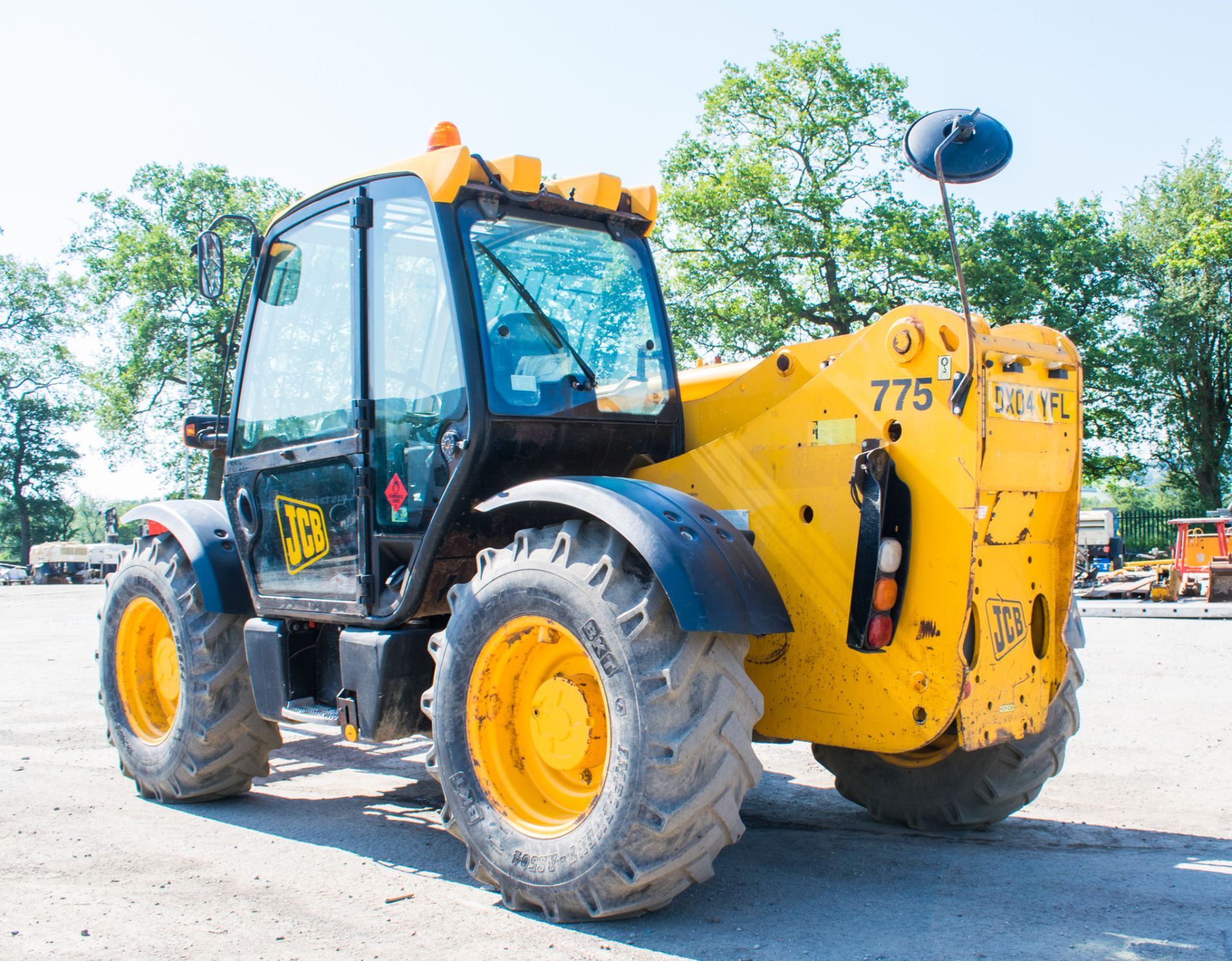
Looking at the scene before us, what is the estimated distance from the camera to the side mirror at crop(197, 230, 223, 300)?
196 inches

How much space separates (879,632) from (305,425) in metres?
2.78

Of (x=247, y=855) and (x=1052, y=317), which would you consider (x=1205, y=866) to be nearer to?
(x=247, y=855)

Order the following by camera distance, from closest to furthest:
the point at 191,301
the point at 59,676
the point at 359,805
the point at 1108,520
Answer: the point at 359,805, the point at 59,676, the point at 1108,520, the point at 191,301

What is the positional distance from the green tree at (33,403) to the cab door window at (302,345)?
5326 centimetres

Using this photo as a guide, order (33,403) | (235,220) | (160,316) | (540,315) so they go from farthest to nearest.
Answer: (33,403)
(160,316)
(235,220)
(540,315)

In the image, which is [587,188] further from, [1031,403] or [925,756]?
[925,756]

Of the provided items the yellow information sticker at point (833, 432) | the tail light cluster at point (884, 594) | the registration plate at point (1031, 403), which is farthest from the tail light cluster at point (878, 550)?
the registration plate at point (1031, 403)

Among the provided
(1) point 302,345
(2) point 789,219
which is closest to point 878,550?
(1) point 302,345

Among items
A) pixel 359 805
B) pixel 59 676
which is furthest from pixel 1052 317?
pixel 359 805

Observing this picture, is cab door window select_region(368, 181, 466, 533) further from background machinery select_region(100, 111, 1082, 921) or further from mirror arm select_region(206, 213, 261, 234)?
mirror arm select_region(206, 213, 261, 234)

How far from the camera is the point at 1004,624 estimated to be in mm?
3803

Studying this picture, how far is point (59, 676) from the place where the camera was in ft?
34.8

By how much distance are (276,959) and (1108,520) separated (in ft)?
98.4

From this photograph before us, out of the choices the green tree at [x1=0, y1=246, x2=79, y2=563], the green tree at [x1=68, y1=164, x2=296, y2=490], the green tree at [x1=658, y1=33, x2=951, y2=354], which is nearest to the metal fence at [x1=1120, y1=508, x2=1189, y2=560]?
the green tree at [x1=658, y1=33, x2=951, y2=354]
